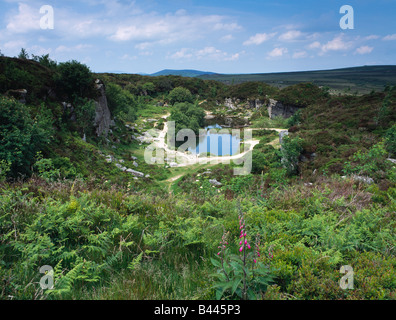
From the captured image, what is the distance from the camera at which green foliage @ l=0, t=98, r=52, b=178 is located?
11.8 metres

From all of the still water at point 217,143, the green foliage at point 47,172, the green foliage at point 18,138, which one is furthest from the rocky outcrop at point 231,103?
the green foliage at point 47,172

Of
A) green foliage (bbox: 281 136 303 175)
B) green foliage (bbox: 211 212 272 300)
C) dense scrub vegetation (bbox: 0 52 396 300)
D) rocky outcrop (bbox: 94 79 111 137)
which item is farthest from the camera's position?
rocky outcrop (bbox: 94 79 111 137)

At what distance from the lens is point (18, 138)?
40.5 feet

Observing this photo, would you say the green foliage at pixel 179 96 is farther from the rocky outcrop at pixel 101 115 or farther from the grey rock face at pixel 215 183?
the grey rock face at pixel 215 183

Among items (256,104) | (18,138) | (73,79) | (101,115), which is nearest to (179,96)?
(256,104)

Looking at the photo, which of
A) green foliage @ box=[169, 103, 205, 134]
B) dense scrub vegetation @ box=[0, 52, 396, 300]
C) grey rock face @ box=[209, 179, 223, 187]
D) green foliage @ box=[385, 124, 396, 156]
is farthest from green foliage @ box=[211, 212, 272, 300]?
green foliage @ box=[169, 103, 205, 134]

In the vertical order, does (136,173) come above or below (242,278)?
below

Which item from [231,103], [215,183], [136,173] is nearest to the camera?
[215,183]

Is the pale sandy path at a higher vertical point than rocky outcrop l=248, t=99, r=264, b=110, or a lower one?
lower

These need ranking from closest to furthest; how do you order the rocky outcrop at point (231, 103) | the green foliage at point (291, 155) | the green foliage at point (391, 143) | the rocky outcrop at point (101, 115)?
the green foliage at point (391, 143)
the green foliage at point (291, 155)
the rocky outcrop at point (101, 115)
the rocky outcrop at point (231, 103)

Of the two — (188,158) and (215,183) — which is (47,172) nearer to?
(215,183)

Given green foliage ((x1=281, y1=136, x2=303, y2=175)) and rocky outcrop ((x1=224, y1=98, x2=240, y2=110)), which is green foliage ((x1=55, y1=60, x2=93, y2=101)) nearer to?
green foliage ((x1=281, y1=136, x2=303, y2=175))

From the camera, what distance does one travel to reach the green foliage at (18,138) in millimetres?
11750
